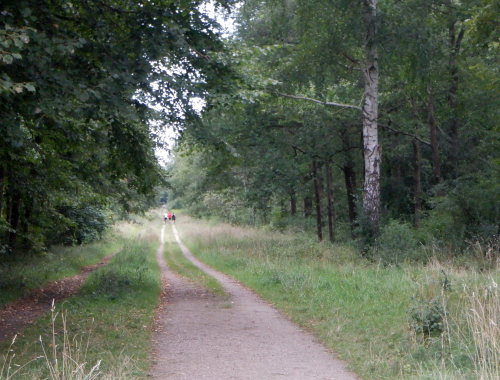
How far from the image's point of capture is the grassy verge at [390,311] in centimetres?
615

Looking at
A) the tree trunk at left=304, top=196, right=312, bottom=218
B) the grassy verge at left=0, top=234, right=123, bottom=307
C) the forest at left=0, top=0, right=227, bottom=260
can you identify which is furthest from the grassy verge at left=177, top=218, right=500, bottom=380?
the tree trunk at left=304, top=196, right=312, bottom=218

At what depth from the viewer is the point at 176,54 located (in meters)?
10.0

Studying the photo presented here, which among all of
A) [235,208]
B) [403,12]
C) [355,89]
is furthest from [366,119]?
[235,208]

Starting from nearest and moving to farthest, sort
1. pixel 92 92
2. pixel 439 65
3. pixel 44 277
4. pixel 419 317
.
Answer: pixel 419 317 < pixel 92 92 < pixel 44 277 < pixel 439 65

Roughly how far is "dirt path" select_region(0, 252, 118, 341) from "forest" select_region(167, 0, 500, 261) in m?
4.27

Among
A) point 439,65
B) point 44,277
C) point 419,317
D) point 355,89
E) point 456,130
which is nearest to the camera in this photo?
point 419,317

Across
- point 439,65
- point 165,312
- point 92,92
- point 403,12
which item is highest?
point 403,12

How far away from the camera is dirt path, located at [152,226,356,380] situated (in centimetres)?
655

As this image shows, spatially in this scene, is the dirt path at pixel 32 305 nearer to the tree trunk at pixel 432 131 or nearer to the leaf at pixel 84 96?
the leaf at pixel 84 96

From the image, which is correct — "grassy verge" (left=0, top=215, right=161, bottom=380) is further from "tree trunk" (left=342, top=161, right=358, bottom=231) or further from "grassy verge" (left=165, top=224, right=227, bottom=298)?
"tree trunk" (left=342, top=161, right=358, bottom=231)

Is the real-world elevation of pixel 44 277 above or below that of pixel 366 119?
below

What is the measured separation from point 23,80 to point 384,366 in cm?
682

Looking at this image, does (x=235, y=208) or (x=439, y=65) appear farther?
(x=235, y=208)

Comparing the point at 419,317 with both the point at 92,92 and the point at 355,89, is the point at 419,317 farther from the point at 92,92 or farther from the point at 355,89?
the point at 355,89
